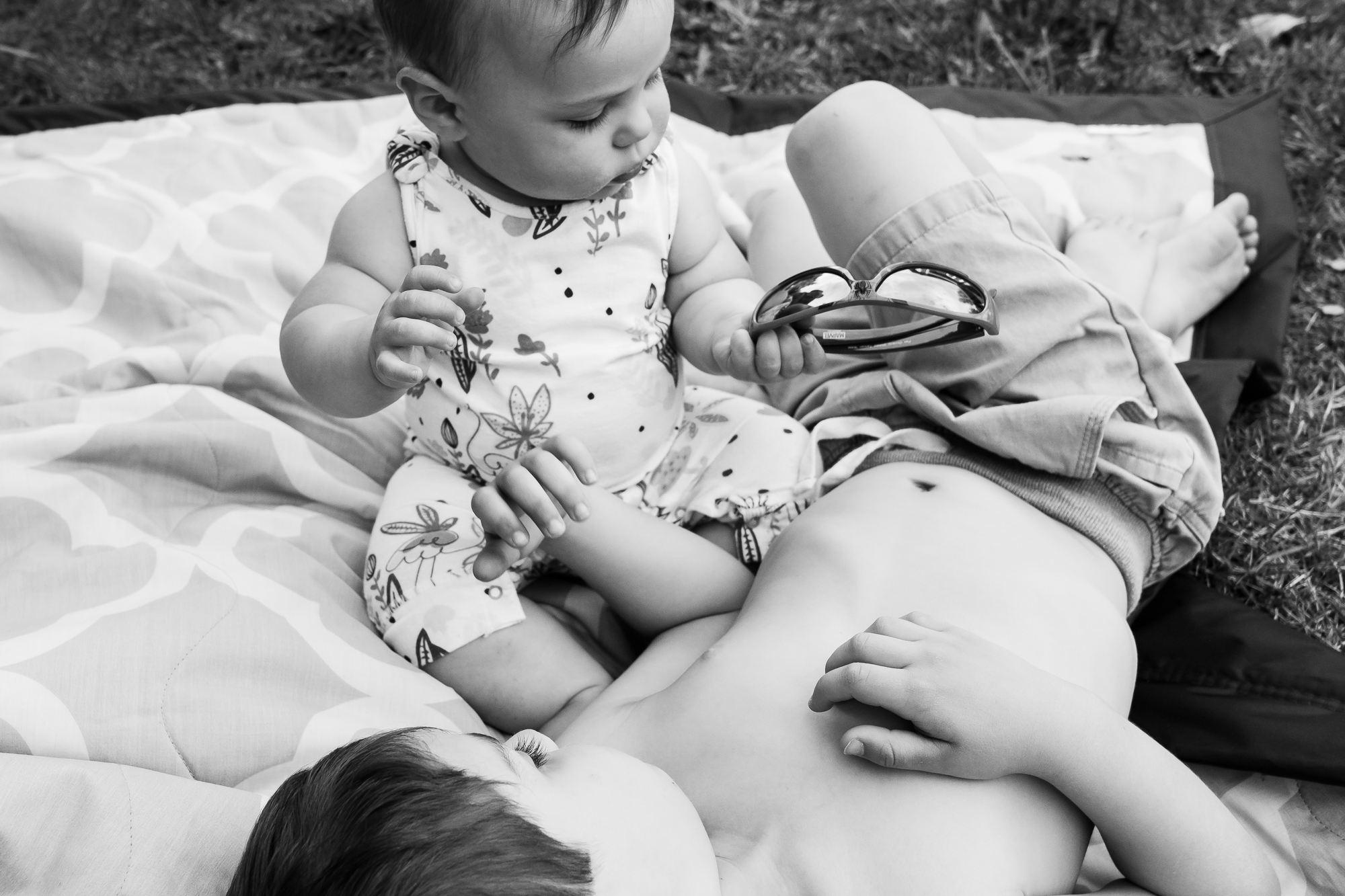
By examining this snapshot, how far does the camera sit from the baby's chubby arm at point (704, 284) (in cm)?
177

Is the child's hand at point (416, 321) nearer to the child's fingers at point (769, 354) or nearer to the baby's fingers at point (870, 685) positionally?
the child's fingers at point (769, 354)

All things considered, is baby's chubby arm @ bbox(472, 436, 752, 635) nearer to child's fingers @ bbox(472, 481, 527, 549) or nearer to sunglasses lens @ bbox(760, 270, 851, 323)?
child's fingers @ bbox(472, 481, 527, 549)

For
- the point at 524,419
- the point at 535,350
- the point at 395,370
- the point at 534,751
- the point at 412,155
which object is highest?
the point at 412,155

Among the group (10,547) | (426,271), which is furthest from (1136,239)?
(10,547)

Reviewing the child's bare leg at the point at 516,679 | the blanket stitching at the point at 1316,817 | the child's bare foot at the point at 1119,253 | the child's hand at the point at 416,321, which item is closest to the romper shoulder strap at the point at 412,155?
the child's hand at the point at 416,321

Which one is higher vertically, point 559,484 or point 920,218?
point 920,218

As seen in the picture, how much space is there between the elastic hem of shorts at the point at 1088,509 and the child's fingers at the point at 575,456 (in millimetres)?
666

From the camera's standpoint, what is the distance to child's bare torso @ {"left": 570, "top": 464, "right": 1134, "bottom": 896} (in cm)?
136

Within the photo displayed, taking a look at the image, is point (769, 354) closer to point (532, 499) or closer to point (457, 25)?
point (532, 499)

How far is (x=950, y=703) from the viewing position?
1354 millimetres

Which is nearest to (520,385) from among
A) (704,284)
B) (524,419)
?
(524,419)

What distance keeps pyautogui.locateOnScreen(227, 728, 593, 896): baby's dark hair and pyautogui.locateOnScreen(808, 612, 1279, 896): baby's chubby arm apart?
434 millimetres

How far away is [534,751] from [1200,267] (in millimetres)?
1717

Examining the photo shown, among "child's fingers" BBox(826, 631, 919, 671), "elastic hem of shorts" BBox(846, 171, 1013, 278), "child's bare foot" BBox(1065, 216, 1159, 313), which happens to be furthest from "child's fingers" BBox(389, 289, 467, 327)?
"child's bare foot" BBox(1065, 216, 1159, 313)
